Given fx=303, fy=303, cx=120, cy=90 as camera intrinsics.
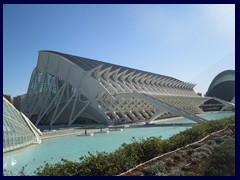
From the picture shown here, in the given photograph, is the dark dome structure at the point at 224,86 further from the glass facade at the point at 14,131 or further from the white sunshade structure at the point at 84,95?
the glass facade at the point at 14,131

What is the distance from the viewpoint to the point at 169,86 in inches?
2709

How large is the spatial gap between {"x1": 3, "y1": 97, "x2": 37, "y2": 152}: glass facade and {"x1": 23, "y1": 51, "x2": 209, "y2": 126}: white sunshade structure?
63.2 feet

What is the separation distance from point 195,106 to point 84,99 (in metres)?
34.5

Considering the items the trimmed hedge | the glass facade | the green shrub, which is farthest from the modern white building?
the green shrub

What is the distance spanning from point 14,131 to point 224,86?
84.5 metres

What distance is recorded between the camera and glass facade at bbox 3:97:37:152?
17.6 metres

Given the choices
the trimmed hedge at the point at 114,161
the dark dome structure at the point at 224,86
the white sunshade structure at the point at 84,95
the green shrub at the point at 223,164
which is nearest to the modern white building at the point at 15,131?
the trimmed hedge at the point at 114,161

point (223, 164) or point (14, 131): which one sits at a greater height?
point (14, 131)

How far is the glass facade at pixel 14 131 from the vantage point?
17.6 metres

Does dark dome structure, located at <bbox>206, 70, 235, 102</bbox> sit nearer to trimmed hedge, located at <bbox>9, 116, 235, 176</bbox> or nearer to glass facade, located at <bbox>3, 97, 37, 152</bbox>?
→ glass facade, located at <bbox>3, 97, 37, 152</bbox>

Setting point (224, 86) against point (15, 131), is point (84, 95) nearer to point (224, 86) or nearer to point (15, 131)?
point (15, 131)

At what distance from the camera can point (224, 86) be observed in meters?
93.7

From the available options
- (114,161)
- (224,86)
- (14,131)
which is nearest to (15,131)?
(14,131)

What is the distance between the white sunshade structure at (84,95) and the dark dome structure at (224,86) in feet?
146
